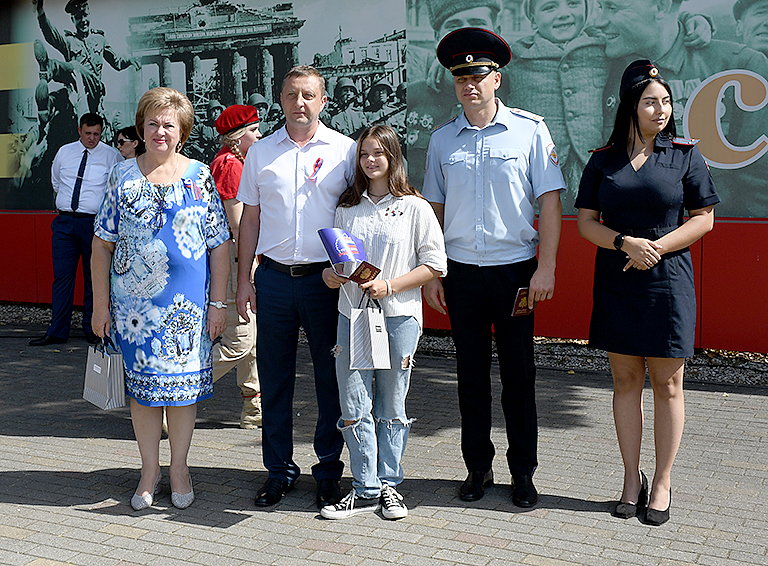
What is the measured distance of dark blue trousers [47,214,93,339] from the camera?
346 inches

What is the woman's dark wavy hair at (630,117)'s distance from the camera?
13.0ft

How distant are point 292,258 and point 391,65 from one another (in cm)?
518

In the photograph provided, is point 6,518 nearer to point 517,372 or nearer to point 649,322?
point 517,372

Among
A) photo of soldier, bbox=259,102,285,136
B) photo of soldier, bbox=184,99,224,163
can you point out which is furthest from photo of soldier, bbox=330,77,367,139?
photo of soldier, bbox=184,99,224,163

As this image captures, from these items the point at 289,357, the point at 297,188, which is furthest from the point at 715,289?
the point at 297,188

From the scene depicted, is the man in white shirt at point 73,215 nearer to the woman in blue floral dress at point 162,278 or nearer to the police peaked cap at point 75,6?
the police peaked cap at point 75,6

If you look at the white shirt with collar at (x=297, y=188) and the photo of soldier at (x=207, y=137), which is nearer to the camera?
the white shirt with collar at (x=297, y=188)

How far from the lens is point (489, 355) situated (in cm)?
445

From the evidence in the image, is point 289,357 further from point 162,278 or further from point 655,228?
point 655,228

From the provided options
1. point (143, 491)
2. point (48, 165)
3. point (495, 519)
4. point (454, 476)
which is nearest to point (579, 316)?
point (454, 476)

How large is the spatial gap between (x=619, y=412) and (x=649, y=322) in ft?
1.70

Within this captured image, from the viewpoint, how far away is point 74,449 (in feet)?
17.6

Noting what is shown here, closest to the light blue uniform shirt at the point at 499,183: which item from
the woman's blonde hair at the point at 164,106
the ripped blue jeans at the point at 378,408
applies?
the ripped blue jeans at the point at 378,408

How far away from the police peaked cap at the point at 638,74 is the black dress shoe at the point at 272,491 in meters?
2.58
